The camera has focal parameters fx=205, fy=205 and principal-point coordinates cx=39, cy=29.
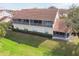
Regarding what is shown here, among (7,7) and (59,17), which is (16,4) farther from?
(59,17)

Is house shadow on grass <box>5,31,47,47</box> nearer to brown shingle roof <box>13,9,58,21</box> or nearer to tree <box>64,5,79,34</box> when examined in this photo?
brown shingle roof <box>13,9,58,21</box>

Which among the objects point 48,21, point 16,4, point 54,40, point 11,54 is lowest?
point 11,54

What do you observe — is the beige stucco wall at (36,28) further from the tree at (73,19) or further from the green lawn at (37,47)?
the tree at (73,19)

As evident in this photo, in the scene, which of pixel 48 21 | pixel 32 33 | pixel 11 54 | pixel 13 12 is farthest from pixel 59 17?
pixel 11 54

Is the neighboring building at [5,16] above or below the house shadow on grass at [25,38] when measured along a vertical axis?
above

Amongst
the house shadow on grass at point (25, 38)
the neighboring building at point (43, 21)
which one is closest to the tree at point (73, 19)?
the neighboring building at point (43, 21)

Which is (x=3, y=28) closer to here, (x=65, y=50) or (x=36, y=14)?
(x=36, y=14)

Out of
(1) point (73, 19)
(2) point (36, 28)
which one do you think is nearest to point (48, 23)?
(2) point (36, 28)

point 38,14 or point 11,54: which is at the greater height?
point 38,14
